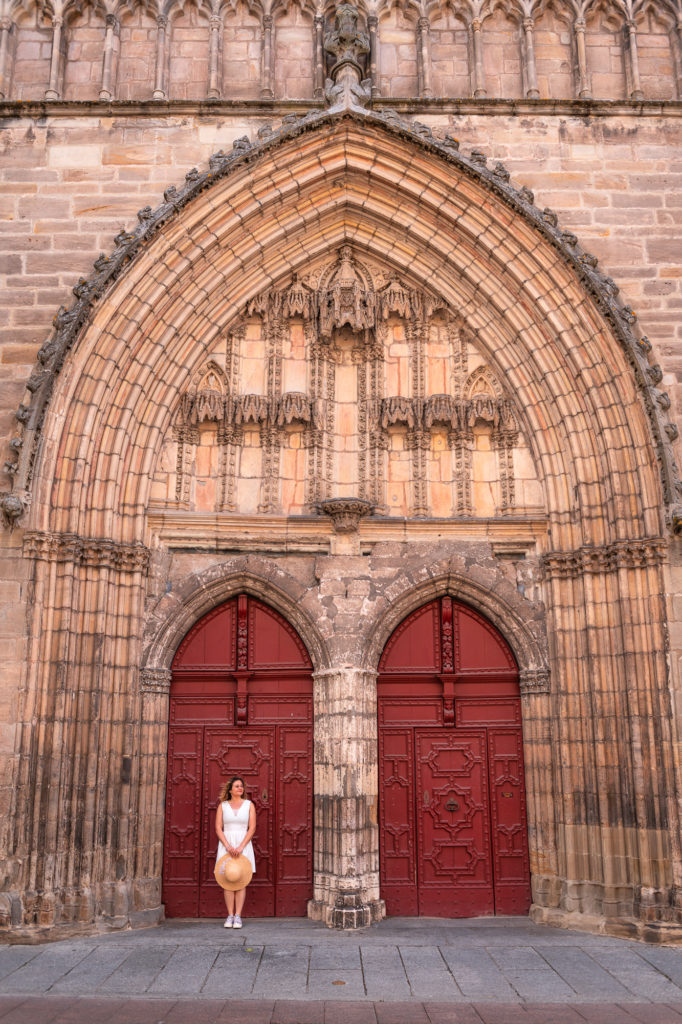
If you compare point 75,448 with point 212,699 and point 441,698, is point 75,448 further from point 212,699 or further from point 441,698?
point 441,698

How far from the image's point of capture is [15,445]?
8797 millimetres

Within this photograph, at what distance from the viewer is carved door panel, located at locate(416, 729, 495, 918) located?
30.6 feet

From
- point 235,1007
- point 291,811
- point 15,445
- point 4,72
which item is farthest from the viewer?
point 4,72

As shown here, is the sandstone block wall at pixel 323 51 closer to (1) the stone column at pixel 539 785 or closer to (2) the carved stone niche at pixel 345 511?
(2) the carved stone niche at pixel 345 511

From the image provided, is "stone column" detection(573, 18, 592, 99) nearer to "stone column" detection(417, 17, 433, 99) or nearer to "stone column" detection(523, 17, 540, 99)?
"stone column" detection(523, 17, 540, 99)

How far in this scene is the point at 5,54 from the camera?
406 inches

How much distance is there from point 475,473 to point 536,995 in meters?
5.43

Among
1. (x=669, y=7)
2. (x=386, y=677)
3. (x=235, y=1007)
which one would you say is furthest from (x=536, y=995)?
(x=669, y=7)

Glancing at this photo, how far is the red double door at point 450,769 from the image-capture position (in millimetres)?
9359

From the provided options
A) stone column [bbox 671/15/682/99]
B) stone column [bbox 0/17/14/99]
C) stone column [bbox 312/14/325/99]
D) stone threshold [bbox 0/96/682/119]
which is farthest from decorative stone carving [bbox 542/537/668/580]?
stone column [bbox 0/17/14/99]

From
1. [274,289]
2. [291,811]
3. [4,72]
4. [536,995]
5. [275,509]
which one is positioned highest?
[4,72]

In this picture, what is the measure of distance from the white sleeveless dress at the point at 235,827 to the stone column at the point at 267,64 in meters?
7.70

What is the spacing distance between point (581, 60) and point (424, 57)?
179 centimetres

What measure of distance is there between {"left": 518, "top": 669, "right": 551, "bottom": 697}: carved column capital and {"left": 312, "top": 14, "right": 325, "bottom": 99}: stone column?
679cm
